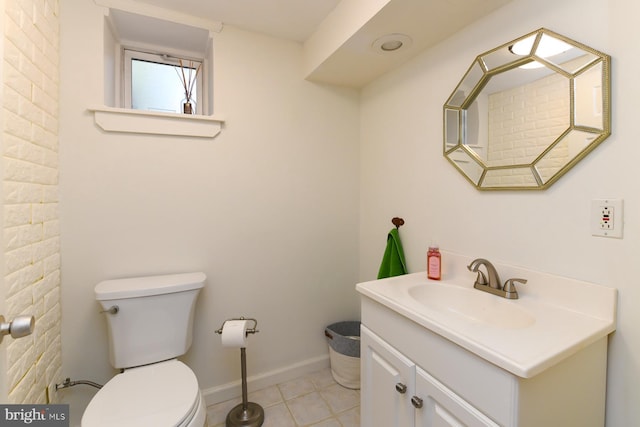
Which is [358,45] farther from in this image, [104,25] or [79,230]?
[79,230]

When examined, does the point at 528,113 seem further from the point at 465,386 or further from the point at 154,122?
the point at 154,122

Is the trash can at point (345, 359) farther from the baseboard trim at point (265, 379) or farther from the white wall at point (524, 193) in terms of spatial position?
the white wall at point (524, 193)

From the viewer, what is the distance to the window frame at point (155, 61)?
1716mm

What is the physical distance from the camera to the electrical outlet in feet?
2.84

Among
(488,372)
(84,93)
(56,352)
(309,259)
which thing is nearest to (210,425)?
(56,352)

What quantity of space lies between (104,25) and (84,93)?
365 millimetres

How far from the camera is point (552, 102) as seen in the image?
1016 mm

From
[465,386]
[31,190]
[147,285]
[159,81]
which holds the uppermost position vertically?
[159,81]

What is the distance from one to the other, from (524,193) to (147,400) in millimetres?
1635

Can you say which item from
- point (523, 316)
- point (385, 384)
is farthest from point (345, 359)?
point (523, 316)

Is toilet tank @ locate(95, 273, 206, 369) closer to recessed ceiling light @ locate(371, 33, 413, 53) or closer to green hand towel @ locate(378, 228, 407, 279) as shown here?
green hand towel @ locate(378, 228, 407, 279)

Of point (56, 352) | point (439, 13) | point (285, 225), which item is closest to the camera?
point (439, 13)

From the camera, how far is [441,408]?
2.86 feet

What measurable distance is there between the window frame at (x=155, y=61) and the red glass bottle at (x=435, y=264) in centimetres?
167
